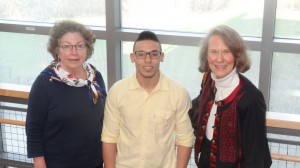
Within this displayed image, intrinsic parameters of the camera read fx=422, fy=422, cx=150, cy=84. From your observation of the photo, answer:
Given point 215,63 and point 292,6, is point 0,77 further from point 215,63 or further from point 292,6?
point 215,63

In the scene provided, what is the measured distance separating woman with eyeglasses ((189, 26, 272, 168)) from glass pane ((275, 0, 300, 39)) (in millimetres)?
2230

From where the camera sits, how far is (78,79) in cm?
235

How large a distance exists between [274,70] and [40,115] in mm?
2709

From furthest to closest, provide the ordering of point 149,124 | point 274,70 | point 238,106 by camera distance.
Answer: point 274,70 < point 149,124 < point 238,106

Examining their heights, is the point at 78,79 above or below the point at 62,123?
above

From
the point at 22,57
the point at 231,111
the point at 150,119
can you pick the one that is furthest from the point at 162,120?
the point at 22,57

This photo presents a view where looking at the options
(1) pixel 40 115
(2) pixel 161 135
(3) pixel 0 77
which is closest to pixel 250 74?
(2) pixel 161 135

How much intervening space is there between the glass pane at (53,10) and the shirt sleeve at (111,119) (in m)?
2.50

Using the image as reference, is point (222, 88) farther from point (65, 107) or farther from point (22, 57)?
point (22, 57)

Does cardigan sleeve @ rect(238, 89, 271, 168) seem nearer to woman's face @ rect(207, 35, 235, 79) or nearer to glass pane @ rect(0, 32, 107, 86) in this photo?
woman's face @ rect(207, 35, 235, 79)

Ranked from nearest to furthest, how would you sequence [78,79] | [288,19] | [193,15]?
[78,79] < [288,19] < [193,15]

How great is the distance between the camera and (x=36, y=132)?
7.61ft

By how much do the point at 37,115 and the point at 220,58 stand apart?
1.03m

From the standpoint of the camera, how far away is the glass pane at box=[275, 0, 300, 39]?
3.99 meters
